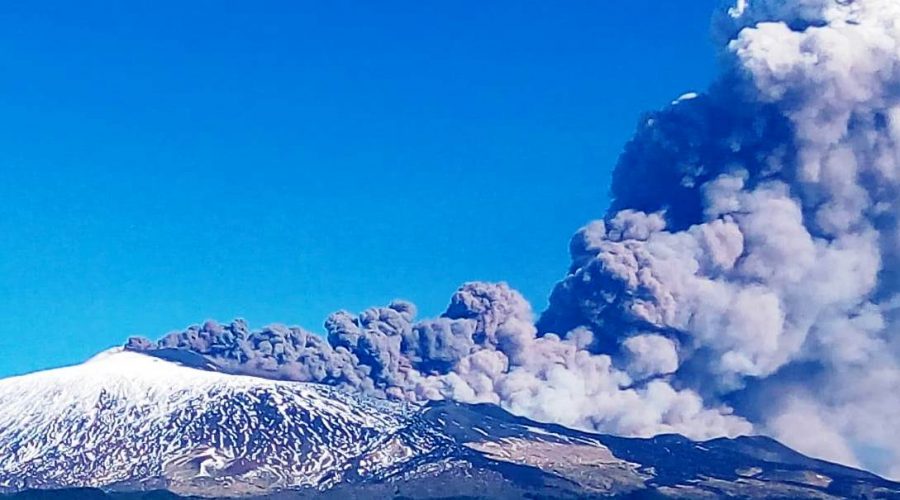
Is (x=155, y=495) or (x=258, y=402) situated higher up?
(x=258, y=402)

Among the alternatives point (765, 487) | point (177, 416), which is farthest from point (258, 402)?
point (765, 487)

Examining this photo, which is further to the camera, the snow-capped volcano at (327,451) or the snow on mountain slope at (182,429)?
the snow on mountain slope at (182,429)

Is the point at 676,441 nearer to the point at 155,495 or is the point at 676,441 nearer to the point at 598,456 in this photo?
the point at 598,456

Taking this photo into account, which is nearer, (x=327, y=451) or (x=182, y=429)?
(x=327, y=451)

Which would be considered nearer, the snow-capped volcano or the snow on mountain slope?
the snow-capped volcano
